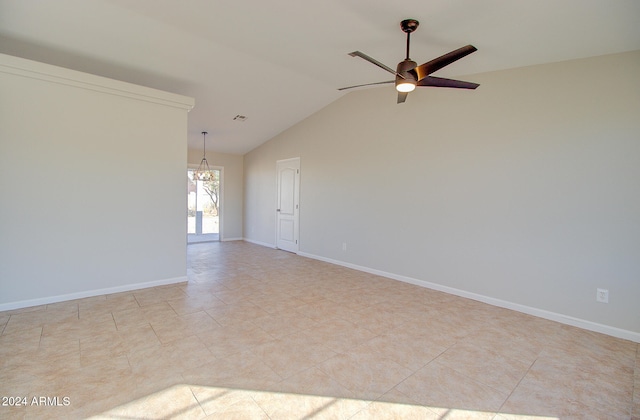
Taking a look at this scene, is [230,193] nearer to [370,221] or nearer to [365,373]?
[370,221]

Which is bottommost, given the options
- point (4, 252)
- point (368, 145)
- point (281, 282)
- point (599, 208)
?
point (281, 282)

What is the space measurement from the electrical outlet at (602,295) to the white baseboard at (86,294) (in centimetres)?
502

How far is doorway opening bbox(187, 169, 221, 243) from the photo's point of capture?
28.2 feet

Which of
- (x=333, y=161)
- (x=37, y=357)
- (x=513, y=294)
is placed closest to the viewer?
(x=37, y=357)

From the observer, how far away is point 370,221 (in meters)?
5.16

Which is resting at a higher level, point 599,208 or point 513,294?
point 599,208

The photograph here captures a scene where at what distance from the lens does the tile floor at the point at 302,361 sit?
1.83 m

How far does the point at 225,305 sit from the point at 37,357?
5.24ft

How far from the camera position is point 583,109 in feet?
A: 10.0

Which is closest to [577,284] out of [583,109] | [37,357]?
[583,109]

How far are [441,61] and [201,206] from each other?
26.3 ft

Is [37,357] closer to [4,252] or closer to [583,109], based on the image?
[4,252]

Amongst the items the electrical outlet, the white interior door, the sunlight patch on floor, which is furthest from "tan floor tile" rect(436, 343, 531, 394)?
the white interior door

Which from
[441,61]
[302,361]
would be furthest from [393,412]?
[441,61]
